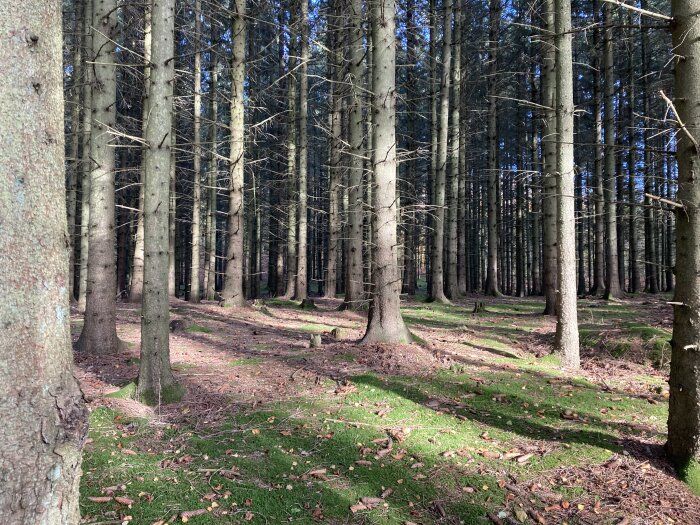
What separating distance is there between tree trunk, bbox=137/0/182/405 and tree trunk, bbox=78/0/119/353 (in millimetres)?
2660

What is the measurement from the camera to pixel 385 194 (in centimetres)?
820

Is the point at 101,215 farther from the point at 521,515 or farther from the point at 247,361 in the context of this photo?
the point at 521,515

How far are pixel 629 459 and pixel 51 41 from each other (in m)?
5.42

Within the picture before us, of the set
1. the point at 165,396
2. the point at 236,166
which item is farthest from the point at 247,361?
the point at 236,166

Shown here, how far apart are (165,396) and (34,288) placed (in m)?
3.83

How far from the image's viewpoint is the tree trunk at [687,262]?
13.1 ft

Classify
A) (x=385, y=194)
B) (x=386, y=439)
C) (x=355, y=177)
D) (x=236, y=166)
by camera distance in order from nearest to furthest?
(x=386, y=439) < (x=385, y=194) < (x=355, y=177) < (x=236, y=166)

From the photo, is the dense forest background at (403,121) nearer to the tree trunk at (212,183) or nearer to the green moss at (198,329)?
the tree trunk at (212,183)

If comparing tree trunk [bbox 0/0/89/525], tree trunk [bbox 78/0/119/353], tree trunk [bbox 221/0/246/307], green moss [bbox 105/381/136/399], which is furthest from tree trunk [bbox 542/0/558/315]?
tree trunk [bbox 0/0/89/525]

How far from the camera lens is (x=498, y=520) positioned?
3.50 metres

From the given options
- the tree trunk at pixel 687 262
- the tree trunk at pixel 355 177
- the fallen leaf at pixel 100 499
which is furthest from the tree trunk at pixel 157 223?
the tree trunk at pixel 355 177

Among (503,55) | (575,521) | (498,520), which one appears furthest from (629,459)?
(503,55)

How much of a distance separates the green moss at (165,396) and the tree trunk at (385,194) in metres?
3.49

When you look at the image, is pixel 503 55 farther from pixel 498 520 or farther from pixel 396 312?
pixel 498 520
